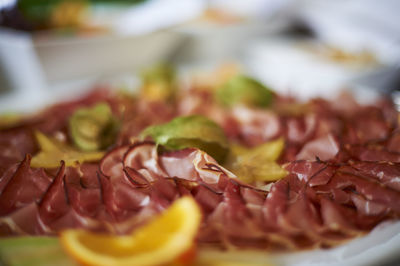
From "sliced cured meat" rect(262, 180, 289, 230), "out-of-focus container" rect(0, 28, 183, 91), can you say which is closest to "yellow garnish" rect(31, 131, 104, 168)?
"sliced cured meat" rect(262, 180, 289, 230)

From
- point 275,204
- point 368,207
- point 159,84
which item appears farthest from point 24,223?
point 159,84

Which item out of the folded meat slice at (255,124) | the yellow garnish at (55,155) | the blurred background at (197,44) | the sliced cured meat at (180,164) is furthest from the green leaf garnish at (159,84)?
the sliced cured meat at (180,164)

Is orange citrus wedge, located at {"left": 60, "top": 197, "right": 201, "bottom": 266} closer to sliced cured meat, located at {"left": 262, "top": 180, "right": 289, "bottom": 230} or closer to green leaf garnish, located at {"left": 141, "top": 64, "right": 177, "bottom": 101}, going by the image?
sliced cured meat, located at {"left": 262, "top": 180, "right": 289, "bottom": 230}

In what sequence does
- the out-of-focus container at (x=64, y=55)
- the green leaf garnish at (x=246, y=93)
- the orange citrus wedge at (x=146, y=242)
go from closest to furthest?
the orange citrus wedge at (x=146, y=242) → the green leaf garnish at (x=246, y=93) → the out-of-focus container at (x=64, y=55)

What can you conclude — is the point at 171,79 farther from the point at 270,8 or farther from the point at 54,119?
the point at 270,8

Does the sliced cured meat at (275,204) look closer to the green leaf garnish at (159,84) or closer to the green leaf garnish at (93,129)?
the green leaf garnish at (93,129)

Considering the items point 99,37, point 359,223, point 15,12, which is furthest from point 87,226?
point 15,12

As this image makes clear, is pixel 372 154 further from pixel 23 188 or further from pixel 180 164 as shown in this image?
pixel 23 188
